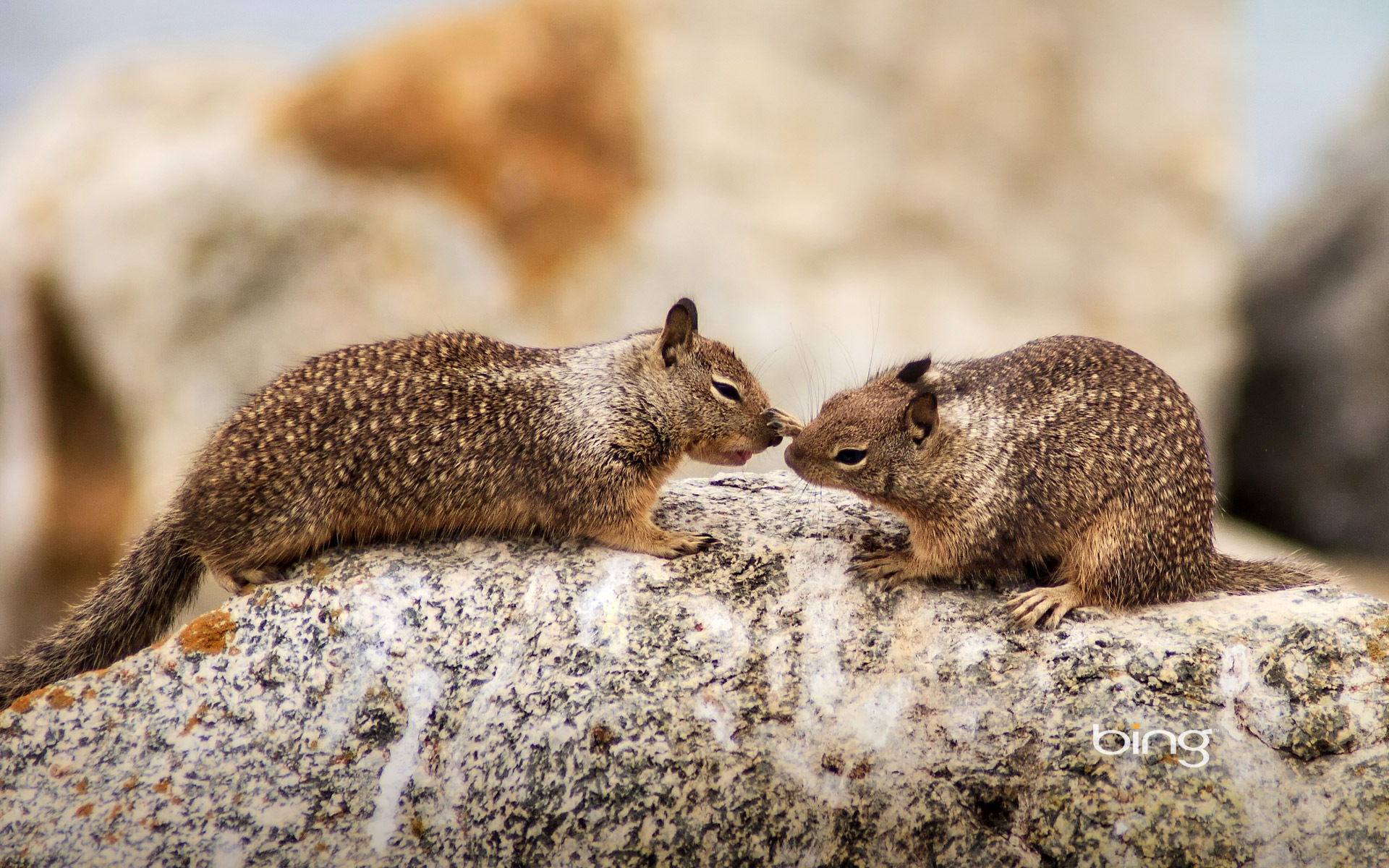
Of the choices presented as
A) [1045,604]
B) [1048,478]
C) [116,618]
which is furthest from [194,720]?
[1048,478]

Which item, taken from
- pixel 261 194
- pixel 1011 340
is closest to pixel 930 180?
pixel 1011 340

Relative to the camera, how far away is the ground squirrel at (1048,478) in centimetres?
343

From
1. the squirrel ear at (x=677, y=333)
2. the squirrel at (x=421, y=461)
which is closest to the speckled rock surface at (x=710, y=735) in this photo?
the squirrel at (x=421, y=461)

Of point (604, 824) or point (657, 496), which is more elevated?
point (657, 496)

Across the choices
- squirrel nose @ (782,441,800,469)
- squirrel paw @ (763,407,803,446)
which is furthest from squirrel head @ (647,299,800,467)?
squirrel nose @ (782,441,800,469)

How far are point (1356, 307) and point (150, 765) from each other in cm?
955

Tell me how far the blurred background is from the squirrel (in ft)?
16.3

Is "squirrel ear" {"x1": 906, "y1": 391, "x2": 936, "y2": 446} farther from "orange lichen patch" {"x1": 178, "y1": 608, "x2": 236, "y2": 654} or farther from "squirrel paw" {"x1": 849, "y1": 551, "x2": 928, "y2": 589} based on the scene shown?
"orange lichen patch" {"x1": 178, "y1": 608, "x2": 236, "y2": 654}

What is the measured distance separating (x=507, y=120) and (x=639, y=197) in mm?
1280

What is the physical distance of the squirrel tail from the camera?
12.2 ft

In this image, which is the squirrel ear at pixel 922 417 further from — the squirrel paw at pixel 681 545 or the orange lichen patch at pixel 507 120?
the orange lichen patch at pixel 507 120

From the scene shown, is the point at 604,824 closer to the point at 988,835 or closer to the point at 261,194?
the point at 988,835

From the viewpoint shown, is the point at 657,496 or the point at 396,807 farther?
the point at 657,496

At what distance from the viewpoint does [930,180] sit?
10.7m
